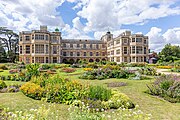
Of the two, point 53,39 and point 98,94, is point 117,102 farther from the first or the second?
point 53,39

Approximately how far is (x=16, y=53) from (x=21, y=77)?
47.7m

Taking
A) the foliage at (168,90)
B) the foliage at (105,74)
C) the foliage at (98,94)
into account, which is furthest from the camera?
the foliage at (105,74)

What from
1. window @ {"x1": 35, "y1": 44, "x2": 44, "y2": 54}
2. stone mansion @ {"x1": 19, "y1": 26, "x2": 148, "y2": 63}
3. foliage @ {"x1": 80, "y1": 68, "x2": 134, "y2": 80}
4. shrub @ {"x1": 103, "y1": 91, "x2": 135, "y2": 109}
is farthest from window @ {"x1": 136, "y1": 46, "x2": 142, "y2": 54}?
shrub @ {"x1": 103, "y1": 91, "x2": 135, "y2": 109}

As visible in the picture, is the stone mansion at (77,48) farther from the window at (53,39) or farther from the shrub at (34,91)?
the shrub at (34,91)

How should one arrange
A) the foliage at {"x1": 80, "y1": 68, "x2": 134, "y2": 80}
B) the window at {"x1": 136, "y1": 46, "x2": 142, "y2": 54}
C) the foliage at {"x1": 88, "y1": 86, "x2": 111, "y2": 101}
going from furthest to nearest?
the window at {"x1": 136, "y1": 46, "x2": 142, "y2": 54} → the foliage at {"x1": 80, "y1": 68, "x2": 134, "y2": 80} → the foliage at {"x1": 88, "y1": 86, "x2": 111, "y2": 101}

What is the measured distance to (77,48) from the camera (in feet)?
202

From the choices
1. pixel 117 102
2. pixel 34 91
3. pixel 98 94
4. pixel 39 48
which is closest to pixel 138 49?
pixel 39 48

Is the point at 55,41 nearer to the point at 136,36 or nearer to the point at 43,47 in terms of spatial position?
the point at 43,47

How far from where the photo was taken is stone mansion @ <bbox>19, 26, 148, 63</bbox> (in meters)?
45.6

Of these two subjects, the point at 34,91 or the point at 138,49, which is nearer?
the point at 34,91

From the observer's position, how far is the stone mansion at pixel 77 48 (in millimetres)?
45625

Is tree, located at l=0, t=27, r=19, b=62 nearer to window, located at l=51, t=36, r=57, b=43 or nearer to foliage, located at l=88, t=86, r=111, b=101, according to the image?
window, located at l=51, t=36, r=57, b=43

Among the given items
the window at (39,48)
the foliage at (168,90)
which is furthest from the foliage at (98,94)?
the window at (39,48)

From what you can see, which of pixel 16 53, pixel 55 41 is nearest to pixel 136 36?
pixel 55 41
